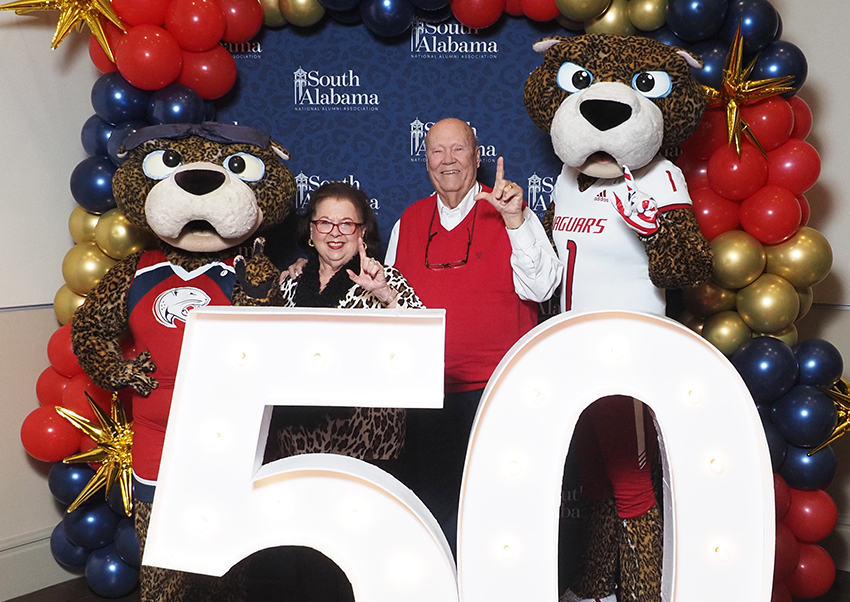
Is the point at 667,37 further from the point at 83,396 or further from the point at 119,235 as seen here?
the point at 83,396

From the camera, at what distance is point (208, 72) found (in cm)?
253

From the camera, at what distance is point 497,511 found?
1417 millimetres

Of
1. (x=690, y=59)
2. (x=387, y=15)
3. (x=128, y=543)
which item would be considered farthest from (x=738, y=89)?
(x=128, y=543)

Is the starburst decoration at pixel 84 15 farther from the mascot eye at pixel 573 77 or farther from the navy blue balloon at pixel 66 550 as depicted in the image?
the navy blue balloon at pixel 66 550

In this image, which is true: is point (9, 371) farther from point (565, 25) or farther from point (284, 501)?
point (565, 25)

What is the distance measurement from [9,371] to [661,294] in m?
2.32

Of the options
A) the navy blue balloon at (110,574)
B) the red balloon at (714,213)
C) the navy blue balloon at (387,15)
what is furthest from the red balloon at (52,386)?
the red balloon at (714,213)

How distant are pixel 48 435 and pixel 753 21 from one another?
8.87 feet

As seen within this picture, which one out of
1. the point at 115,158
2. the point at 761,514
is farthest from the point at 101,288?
the point at 761,514

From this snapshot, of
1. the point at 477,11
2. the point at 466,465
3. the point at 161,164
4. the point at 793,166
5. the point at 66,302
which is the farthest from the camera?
the point at 66,302

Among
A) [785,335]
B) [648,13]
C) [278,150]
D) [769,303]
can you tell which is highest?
[648,13]

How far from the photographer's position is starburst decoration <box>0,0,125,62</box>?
2.44 metres

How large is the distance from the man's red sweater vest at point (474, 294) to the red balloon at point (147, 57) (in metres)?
1.06

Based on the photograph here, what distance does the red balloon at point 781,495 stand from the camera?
230 cm
